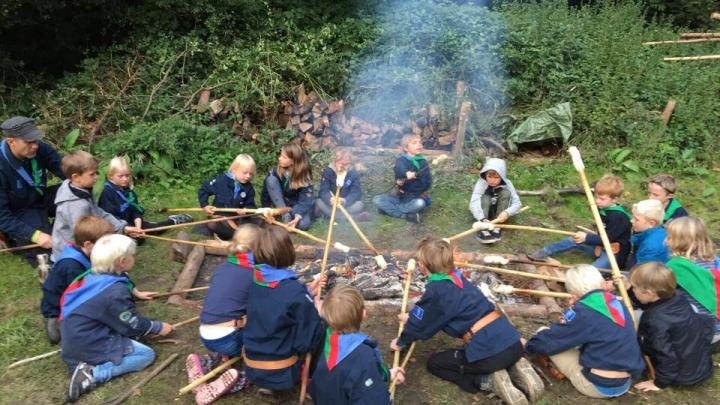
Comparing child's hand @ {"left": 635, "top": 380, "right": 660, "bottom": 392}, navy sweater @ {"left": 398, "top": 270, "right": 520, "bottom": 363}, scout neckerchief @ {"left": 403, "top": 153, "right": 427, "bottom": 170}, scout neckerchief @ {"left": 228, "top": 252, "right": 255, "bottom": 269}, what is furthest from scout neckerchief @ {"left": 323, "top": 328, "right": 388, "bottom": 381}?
scout neckerchief @ {"left": 403, "top": 153, "right": 427, "bottom": 170}

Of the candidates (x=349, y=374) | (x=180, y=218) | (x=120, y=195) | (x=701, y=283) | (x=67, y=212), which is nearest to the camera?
(x=349, y=374)

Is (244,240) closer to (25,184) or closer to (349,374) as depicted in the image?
(349,374)

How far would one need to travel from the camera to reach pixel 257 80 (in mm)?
9539

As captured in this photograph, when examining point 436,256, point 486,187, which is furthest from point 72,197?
point 486,187

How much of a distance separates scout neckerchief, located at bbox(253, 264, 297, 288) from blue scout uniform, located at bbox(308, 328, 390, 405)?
64 cm

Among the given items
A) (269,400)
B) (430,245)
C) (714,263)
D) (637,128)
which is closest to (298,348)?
(269,400)

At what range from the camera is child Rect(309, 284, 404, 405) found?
133 inches

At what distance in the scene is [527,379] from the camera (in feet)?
13.6

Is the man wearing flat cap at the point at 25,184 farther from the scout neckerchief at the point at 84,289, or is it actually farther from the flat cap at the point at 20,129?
the scout neckerchief at the point at 84,289

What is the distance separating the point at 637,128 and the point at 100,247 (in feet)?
28.2

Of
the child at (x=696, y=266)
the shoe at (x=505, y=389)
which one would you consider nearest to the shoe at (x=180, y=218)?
the shoe at (x=505, y=389)

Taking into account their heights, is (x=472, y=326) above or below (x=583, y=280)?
below

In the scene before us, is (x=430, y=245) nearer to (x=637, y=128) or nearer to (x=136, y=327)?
(x=136, y=327)

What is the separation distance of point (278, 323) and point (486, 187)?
4.40m
